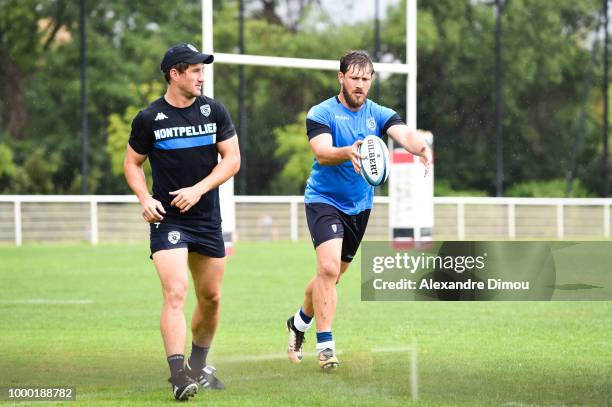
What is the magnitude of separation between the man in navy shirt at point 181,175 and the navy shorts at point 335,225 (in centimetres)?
105

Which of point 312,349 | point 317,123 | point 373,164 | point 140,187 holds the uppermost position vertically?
point 317,123

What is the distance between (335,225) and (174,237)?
149cm

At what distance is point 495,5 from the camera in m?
28.2

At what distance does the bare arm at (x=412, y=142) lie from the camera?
6.80 meters

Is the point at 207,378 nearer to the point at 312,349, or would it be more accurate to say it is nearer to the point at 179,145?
the point at 179,145

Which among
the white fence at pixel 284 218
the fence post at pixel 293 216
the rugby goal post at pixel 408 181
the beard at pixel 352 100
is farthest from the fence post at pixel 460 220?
the beard at pixel 352 100

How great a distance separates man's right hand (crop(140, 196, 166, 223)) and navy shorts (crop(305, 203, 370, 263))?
1441mm

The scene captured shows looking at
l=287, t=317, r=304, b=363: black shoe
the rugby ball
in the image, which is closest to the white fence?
l=287, t=317, r=304, b=363: black shoe

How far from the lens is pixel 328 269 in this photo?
7.15 metres

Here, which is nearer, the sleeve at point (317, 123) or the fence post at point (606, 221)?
the sleeve at point (317, 123)

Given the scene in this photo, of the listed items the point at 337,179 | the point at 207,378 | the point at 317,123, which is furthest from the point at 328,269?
the point at 207,378

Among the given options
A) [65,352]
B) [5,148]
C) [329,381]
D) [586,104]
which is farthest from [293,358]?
[586,104]

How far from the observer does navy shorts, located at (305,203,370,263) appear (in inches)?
284

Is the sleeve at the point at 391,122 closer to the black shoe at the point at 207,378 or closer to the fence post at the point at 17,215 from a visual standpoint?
the black shoe at the point at 207,378
